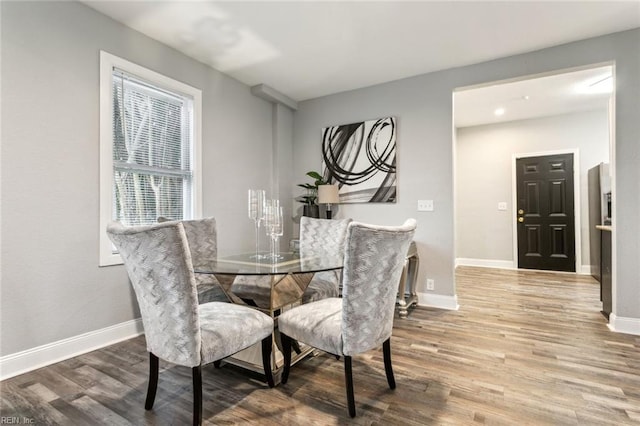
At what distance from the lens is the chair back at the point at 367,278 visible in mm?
1459

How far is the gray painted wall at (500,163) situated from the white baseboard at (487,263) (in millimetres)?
68

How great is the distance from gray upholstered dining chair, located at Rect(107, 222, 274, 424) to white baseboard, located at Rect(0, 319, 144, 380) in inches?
46.4

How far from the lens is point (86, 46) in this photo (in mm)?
2379

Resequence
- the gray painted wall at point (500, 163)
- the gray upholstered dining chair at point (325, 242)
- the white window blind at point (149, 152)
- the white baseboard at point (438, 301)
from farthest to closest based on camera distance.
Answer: the gray painted wall at point (500, 163), the white baseboard at point (438, 301), the white window blind at point (149, 152), the gray upholstered dining chair at point (325, 242)

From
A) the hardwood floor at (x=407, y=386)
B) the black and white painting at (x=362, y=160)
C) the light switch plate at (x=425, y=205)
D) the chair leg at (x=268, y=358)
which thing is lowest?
the hardwood floor at (x=407, y=386)

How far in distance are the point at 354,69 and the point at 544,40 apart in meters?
1.81

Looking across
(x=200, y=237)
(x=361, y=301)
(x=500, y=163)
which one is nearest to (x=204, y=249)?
(x=200, y=237)

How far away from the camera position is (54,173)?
2.20m

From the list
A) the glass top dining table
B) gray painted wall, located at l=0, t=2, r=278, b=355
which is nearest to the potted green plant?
the glass top dining table

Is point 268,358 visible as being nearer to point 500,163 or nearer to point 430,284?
point 430,284

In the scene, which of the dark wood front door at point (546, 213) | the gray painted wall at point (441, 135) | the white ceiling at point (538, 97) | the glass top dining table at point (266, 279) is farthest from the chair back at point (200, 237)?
the dark wood front door at point (546, 213)

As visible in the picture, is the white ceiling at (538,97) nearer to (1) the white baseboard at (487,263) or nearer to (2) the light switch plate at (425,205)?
(2) the light switch plate at (425,205)

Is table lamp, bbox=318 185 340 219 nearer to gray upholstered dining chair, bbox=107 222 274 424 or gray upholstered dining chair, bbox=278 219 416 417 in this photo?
gray upholstered dining chair, bbox=278 219 416 417

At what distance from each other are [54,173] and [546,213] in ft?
21.8
